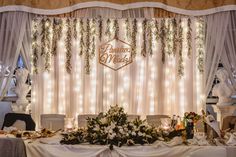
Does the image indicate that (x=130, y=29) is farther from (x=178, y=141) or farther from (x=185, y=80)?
(x=178, y=141)

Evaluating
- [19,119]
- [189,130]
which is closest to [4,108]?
[19,119]

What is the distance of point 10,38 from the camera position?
8.39m

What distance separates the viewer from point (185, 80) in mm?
8227

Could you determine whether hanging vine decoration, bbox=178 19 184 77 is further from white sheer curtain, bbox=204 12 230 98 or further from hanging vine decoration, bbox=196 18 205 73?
white sheer curtain, bbox=204 12 230 98

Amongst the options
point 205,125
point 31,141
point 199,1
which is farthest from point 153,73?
point 31,141

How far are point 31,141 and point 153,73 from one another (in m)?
4.31

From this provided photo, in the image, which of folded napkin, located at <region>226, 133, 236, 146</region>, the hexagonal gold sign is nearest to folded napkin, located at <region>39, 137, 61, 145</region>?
folded napkin, located at <region>226, 133, 236, 146</region>

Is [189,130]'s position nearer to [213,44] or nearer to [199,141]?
[199,141]

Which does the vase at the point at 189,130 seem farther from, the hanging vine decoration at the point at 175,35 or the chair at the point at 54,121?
the hanging vine decoration at the point at 175,35

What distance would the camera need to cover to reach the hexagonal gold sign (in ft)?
27.1

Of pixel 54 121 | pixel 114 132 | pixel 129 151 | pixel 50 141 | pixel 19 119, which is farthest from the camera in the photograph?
pixel 19 119

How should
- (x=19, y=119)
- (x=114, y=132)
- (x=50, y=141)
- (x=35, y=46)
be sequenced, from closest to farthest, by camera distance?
(x=114, y=132), (x=50, y=141), (x=19, y=119), (x=35, y=46)

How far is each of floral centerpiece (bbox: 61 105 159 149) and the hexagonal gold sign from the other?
387 centimetres

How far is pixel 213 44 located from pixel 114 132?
469 centimetres
